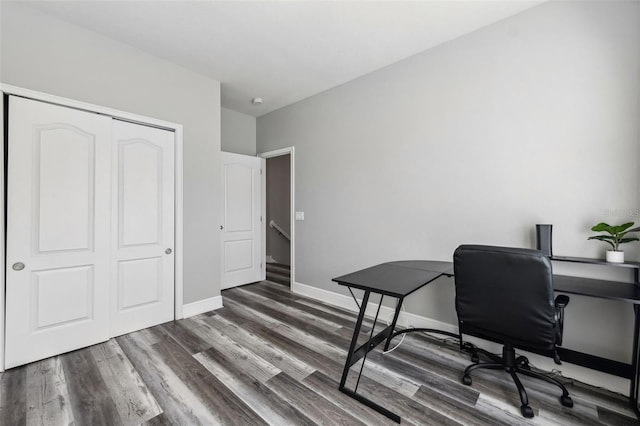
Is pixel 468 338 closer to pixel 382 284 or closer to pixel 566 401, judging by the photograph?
pixel 566 401

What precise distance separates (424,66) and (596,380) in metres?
2.97

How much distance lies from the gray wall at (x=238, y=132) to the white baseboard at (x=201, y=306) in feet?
7.53

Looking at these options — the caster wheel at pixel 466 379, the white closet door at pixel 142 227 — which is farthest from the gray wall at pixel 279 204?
the caster wheel at pixel 466 379

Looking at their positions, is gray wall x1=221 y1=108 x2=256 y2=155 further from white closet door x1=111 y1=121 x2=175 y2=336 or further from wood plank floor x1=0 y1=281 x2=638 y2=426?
wood plank floor x1=0 y1=281 x2=638 y2=426

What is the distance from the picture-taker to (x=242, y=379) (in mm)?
2016

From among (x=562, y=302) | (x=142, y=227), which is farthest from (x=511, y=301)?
(x=142, y=227)

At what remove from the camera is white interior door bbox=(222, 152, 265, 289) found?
165 inches

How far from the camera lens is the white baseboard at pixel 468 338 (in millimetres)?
1911

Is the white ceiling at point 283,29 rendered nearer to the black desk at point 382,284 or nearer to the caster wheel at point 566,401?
the black desk at point 382,284

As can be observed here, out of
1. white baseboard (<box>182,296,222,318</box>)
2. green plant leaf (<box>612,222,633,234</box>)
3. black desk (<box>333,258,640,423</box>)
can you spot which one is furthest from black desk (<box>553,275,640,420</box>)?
white baseboard (<box>182,296,222,318</box>)

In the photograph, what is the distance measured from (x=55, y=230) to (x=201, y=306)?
1.60 meters

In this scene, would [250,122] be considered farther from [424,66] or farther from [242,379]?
[242,379]

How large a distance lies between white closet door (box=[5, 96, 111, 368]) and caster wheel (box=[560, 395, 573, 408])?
3676 millimetres

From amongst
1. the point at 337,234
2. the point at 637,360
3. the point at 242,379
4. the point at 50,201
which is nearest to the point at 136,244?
the point at 50,201
